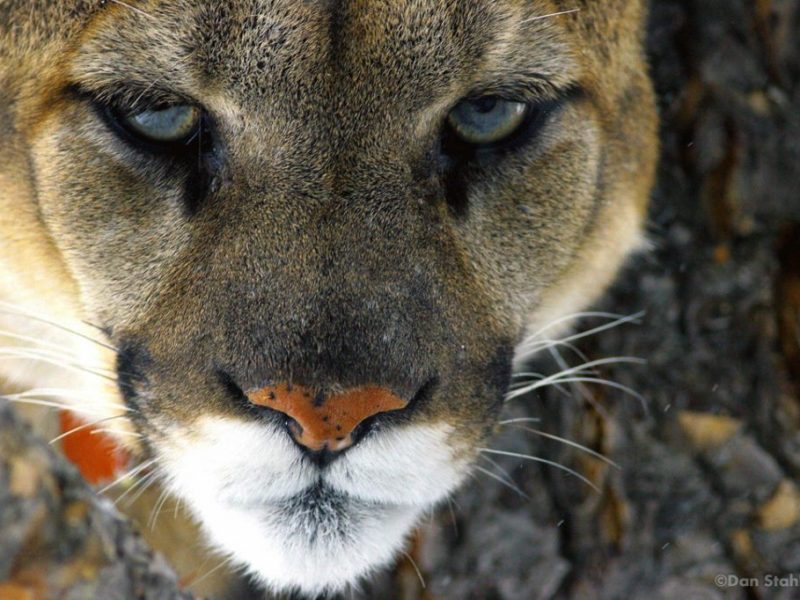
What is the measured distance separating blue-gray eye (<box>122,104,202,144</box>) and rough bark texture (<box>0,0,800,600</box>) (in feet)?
3.50

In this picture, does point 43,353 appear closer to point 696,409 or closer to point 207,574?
point 207,574

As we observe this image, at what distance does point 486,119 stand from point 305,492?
76cm

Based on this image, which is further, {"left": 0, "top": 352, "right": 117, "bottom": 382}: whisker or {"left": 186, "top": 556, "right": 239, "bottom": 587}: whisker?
{"left": 186, "top": 556, "right": 239, "bottom": 587}: whisker

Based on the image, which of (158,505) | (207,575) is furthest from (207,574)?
(158,505)

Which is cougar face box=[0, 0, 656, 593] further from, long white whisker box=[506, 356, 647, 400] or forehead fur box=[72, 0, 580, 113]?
long white whisker box=[506, 356, 647, 400]

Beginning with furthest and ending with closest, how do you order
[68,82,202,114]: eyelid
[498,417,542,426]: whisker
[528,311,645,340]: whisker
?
[528,311,645,340]: whisker → [498,417,542,426]: whisker → [68,82,202,114]: eyelid

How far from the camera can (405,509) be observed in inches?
86.4

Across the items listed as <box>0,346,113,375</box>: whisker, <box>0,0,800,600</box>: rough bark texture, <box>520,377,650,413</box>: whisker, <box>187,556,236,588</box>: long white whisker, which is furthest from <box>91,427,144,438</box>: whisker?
<box>520,377,650,413</box>: whisker

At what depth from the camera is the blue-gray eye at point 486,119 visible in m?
2.19

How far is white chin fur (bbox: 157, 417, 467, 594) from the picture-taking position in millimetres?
1973

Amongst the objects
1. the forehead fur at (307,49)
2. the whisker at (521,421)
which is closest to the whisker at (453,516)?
the whisker at (521,421)

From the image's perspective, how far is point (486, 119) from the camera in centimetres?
223

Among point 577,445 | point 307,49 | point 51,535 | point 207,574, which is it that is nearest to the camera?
point 51,535

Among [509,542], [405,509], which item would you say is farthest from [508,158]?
[509,542]
